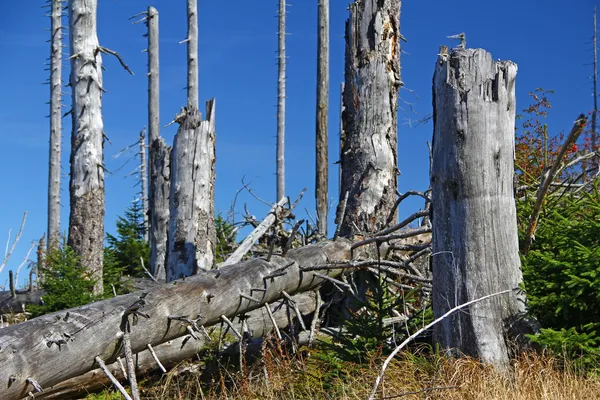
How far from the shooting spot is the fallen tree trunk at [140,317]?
5.03 m

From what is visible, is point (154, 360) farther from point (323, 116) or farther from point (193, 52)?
point (193, 52)

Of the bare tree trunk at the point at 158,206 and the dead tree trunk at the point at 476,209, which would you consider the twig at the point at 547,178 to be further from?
the bare tree trunk at the point at 158,206

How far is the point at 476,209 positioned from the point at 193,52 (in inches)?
633

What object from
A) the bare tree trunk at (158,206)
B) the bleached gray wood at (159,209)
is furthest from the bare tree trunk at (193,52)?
the bleached gray wood at (159,209)

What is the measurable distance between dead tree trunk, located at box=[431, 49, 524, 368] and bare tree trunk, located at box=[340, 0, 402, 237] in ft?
9.44

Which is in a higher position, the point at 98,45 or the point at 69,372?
the point at 98,45

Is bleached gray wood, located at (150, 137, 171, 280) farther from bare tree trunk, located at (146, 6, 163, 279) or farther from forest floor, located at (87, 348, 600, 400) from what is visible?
forest floor, located at (87, 348, 600, 400)

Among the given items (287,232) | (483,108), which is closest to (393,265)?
(483,108)

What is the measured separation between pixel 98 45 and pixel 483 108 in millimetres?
9307

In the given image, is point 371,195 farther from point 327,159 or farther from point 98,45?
point 327,159

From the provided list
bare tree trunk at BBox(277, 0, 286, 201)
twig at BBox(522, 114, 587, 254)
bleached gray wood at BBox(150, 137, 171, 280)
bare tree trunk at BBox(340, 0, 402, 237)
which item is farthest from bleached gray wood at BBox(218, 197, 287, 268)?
bare tree trunk at BBox(277, 0, 286, 201)

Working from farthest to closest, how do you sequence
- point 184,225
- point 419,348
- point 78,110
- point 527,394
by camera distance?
1. point 78,110
2. point 184,225
3. point 419,348
4. point 527,394

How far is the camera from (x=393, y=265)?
784cm

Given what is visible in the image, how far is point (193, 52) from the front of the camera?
20312 mm
